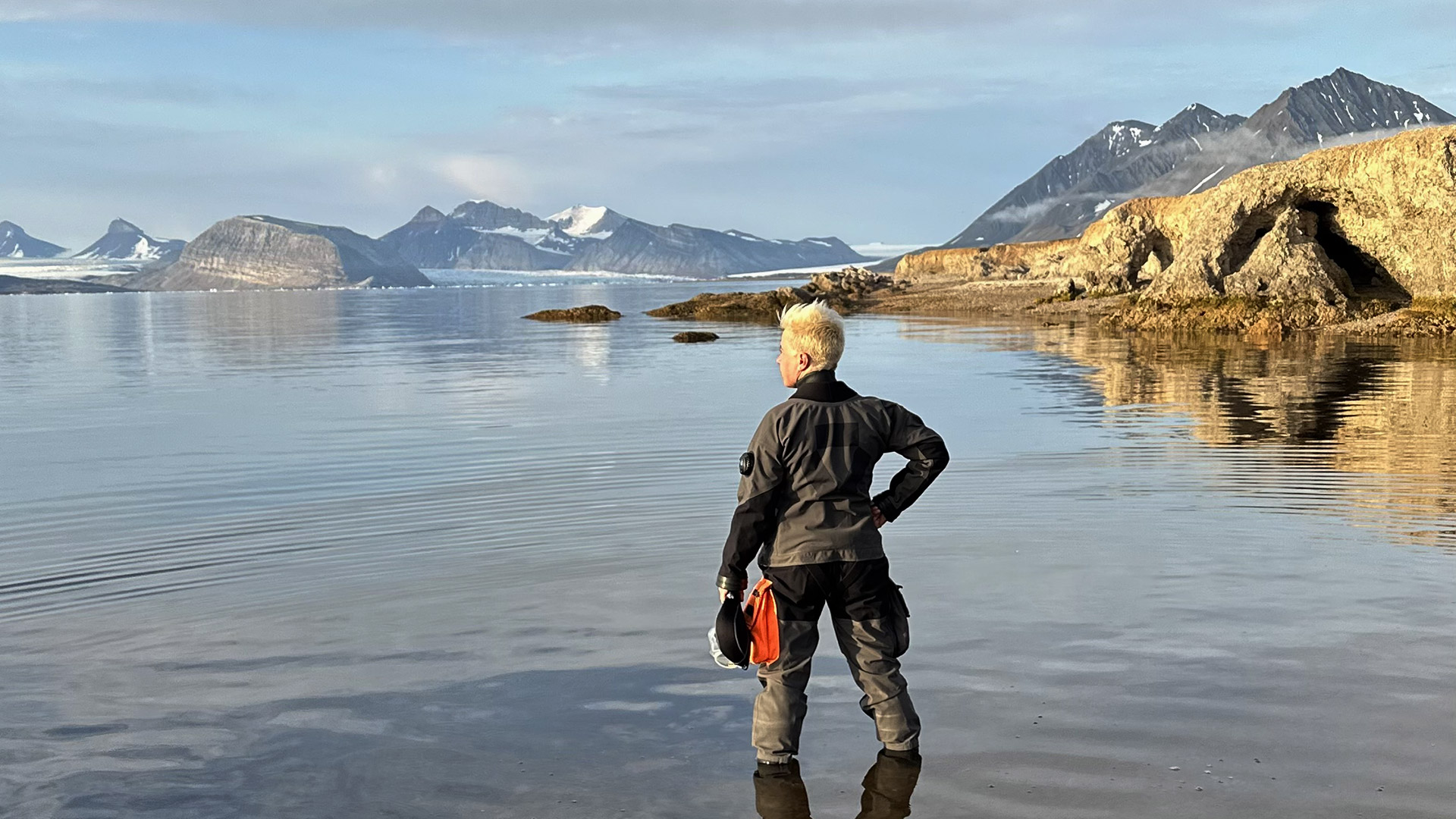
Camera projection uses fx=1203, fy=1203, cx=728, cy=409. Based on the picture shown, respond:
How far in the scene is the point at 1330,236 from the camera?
42.6 meters

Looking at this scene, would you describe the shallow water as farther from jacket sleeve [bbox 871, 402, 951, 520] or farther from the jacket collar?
the jacket collar

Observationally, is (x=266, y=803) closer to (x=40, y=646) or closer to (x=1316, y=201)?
(x=40, y=646)

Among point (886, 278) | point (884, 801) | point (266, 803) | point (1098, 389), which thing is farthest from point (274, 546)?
point (886, 278)

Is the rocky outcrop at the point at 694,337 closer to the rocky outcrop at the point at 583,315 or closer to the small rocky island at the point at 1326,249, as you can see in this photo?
the small rocky island at the point at 1326,249

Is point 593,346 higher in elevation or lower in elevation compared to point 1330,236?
lower

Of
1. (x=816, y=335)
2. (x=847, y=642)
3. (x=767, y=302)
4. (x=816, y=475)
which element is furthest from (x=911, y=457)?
(x=767, y=302)

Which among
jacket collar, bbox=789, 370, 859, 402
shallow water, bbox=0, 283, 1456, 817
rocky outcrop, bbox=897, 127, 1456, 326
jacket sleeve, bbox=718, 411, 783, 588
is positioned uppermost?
rocky outcrop, bbox=897, 127, 1456, 326

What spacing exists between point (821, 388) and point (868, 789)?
192cm

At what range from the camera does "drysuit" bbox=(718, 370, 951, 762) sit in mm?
5676

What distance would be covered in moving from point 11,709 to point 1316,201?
142ft

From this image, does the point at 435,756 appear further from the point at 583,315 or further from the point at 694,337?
the point at 583,315

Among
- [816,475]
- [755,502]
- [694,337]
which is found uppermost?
[694,337]

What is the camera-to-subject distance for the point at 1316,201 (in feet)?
136

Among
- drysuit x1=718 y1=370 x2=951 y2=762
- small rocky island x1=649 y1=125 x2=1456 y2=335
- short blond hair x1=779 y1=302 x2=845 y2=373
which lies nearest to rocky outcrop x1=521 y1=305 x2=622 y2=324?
small rocky island x1=649 y1=125 x2=1456 y2=335
